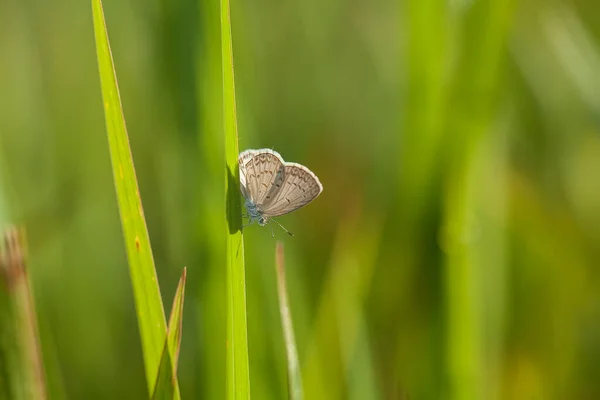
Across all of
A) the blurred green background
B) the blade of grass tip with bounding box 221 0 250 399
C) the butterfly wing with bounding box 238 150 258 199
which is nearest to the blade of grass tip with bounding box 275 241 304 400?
the blade of grass tip with bounding box 221 0 250 399

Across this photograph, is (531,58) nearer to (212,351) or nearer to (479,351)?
(479,351)

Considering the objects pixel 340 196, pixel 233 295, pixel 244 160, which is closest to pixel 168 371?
pixel 233 295

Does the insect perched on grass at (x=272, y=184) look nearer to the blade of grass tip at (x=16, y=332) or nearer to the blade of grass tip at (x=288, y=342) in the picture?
the blade of grass tip at (x=288, y=342)

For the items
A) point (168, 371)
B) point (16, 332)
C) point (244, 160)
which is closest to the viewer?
point (16, 332)

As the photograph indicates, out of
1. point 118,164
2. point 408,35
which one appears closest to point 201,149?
point 118,164

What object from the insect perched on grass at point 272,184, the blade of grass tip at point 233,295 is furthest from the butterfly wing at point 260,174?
the blade of grass tip at point 233,295

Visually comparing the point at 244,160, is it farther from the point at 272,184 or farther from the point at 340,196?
the point at 340,196

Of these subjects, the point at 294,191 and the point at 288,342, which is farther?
the point at 294,191

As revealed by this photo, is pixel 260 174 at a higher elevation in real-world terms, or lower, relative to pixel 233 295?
higher
